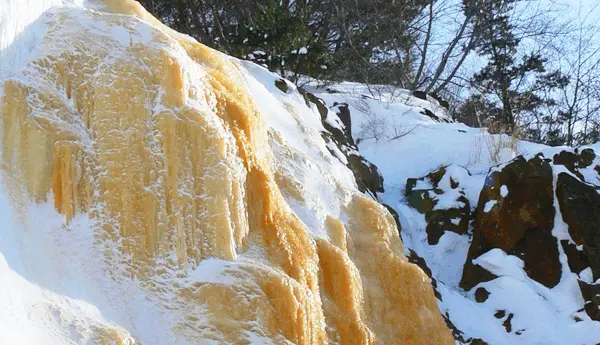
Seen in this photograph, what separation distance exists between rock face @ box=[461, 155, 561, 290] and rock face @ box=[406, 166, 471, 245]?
0.21 m

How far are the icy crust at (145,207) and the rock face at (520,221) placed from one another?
3.22 m

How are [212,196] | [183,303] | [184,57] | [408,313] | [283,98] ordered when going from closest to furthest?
[183,303], [212,196], [184,57], [408,313], [283,98]

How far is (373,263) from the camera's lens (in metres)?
6.07

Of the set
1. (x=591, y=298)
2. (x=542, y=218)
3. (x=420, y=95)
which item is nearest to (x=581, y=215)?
(x=542, y=218)

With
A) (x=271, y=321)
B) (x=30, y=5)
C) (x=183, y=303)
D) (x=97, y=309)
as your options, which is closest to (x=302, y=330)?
(x=271, y=321)

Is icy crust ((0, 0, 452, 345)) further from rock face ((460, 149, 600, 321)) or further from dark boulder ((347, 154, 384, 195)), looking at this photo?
rock face ((460, 149, 600, 321))

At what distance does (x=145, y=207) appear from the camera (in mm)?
4250

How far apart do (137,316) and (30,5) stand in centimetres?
206

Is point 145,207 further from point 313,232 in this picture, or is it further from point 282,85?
point 282,85

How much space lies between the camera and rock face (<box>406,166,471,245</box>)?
8.43 m

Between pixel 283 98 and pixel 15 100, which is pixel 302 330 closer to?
pixel 15 100

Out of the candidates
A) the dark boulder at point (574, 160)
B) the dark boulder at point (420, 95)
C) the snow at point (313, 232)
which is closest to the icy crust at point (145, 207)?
the snow at point (313, 232)

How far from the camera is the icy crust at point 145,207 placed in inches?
155

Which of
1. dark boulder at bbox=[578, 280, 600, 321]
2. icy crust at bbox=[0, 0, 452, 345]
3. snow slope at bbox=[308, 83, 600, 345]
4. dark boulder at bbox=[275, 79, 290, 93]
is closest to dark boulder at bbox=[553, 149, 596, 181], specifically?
snow slope at bbox=[308, 83, 600, 345]
